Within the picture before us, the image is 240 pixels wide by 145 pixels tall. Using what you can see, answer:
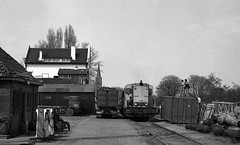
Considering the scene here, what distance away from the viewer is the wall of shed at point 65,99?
49.8 metres

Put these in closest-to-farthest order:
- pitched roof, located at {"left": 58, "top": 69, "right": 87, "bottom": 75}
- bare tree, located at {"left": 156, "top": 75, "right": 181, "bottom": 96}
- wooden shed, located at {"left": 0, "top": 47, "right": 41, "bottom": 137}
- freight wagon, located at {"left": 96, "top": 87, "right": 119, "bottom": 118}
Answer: wooden shed, located at {"left": 0, "top": 47, "right": 41, "bottom": 137}, freight wagon, located at {"left": 96, "top": 87, "right": 119, "bottom": 118}, pitched roof, located at {"left": 58, "top": 69, "right": 87, "bottom": 75}, bare tree, located at {"left": 156, "top": 75, "right": 181, "bottom": 96}

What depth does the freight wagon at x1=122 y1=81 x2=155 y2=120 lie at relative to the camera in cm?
3456

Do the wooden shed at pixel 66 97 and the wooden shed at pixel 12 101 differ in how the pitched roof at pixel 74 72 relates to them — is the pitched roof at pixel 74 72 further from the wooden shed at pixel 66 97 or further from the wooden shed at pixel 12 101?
the wooden shed at pixel 12 101

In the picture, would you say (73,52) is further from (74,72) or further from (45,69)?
(74,72)

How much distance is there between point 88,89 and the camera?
5134cm

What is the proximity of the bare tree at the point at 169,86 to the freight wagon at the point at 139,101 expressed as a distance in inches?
2045

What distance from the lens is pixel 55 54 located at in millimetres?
88688

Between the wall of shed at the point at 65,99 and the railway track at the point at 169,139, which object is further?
the wall of shed at the point at 65,99

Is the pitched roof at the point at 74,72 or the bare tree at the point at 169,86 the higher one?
the pitched roof at the point at 74,72

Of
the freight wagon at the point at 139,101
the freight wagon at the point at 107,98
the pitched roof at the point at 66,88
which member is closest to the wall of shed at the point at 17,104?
the freight wagon at the point at 139,101

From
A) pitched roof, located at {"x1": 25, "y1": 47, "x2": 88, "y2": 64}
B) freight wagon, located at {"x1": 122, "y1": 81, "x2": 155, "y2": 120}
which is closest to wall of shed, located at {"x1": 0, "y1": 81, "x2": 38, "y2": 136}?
freight wagon, located at {"x1": 122, "y1": 81, "x2": 155, "y2": 120}

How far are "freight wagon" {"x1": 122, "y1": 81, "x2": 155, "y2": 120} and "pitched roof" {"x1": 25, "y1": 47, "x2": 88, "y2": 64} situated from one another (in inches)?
2122

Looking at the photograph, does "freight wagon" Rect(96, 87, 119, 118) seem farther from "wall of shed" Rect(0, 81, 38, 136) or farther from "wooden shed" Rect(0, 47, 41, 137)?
"wooden shed" Rect(0, 47, 41, 137)

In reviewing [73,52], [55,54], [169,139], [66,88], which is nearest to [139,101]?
[169,139]
